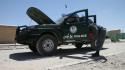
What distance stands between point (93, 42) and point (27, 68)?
5.64 metres

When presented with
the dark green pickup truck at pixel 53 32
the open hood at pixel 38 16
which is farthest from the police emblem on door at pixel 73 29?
the open hood at pixel 38 16

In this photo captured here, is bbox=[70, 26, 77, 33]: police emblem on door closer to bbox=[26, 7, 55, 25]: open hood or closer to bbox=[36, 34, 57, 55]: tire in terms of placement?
bbox=[26, 7, 55, 25]: open hood

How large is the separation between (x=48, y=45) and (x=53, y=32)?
2.30ft

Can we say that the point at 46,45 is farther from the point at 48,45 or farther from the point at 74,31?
the point at 74,31

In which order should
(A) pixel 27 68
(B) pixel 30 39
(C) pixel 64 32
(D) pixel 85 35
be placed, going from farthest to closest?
(D) pixel 85 35 < (C) pixel 64 32 < (B) pixel 30 39 < (A) pixel 27 68

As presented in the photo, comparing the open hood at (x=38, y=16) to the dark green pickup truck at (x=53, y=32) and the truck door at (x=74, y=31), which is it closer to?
the dark green pickup truck at (x=53, y=32)

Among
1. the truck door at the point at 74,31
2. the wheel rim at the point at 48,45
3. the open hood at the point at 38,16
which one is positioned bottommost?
the wheel rim at the point at 48,45

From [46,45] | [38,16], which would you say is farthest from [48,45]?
[38,16]

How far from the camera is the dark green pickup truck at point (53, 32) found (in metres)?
10.4

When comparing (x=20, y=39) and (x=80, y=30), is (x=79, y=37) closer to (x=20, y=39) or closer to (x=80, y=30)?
(x=80, y=30)

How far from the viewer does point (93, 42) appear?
1217cm

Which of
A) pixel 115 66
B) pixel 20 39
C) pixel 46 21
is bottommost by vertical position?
pixel 115 66

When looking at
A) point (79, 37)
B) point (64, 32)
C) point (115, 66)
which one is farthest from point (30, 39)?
point (115, 66)

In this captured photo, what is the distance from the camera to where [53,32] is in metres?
11.0
